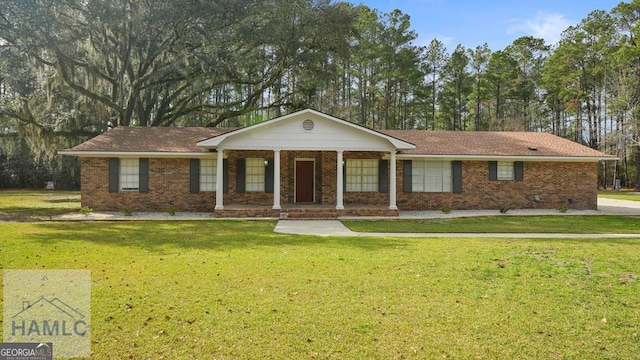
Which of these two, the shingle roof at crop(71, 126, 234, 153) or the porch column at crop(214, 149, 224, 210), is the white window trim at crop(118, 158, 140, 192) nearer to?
the shingle roof at crop(71, 126, 234, 153)

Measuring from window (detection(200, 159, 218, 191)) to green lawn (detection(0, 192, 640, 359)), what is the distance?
739 centimetres

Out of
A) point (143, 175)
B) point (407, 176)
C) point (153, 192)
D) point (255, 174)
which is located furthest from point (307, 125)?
point (143, 175)

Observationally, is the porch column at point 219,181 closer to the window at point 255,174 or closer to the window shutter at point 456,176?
the window at point 255,174

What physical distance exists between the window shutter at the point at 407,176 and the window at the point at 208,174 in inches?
310

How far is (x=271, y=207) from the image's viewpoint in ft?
51.4

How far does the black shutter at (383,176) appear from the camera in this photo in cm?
1727

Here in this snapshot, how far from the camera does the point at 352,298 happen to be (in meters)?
5.10

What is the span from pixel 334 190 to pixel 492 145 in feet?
25.0

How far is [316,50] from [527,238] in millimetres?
16202

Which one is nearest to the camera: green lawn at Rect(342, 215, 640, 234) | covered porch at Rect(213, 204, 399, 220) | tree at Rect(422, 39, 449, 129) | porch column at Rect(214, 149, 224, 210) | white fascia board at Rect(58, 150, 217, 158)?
green lawn at Rect(342, 215, 640, 234)

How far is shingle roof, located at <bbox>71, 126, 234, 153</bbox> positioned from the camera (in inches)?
629

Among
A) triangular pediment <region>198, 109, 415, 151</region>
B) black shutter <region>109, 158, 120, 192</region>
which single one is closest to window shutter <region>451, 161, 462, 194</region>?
triangular pediment <region>198, 109, 415, 151</region>

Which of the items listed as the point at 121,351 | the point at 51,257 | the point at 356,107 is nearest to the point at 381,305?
the point at 121,351

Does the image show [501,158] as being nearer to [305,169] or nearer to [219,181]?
[305,169]
